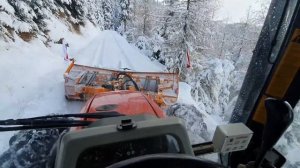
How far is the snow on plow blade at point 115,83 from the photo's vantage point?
6121 mm

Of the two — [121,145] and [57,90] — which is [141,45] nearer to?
[57,90]

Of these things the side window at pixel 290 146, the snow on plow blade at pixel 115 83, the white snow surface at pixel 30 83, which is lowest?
the white snow surface at pixel 30 83

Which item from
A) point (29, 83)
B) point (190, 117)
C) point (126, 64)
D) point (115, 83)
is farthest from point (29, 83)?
point (126, 64)

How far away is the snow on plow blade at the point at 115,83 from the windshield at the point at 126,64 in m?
0.03

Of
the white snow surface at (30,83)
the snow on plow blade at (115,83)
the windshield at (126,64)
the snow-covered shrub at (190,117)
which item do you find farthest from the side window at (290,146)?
the white snow surface at (30,83)

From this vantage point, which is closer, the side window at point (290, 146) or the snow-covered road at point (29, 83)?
the side window at point (290, 146)

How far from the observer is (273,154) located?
1.50m

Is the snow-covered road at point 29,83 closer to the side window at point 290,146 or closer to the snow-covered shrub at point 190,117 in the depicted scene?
the snow-covered shrub at point 190,117

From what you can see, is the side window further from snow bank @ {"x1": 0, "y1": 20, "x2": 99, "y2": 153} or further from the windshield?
snow bank @ {"x1": 0, "y1": 20, "x2": 99, "y2": 153}

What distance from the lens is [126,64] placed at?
15555 millimetres

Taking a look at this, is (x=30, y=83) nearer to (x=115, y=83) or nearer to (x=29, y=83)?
(x=29, y=83)

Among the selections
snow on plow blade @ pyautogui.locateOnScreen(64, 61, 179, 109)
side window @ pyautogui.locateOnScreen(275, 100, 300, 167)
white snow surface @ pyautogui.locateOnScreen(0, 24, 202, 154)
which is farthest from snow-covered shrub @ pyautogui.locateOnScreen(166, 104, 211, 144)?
white snow surface @ pyautogui.locateOnScreen(0, 24, 202, 154)

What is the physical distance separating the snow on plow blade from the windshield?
0.09 ft

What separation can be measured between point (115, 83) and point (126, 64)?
955 cm
